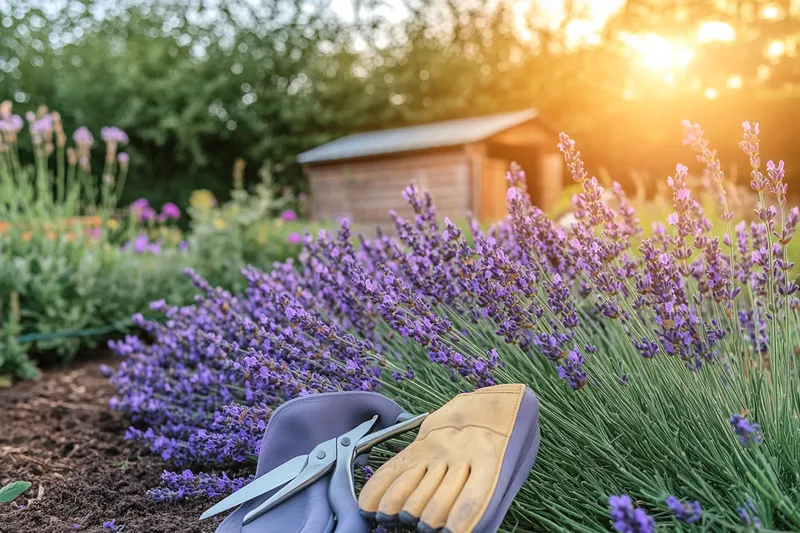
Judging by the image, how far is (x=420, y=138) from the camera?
477 inches

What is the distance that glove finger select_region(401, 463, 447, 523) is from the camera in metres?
1.06

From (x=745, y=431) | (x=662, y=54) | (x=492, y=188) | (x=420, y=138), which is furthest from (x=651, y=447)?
(x=662, y=54)

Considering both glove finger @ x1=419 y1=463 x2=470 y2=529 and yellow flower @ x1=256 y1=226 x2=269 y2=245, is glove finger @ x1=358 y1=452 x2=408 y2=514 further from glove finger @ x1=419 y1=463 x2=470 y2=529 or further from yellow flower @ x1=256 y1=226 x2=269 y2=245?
yellow flower @ x1=256 y1=226 x2=269 y2=245

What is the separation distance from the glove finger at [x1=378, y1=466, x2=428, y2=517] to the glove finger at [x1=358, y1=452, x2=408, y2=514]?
0.03m

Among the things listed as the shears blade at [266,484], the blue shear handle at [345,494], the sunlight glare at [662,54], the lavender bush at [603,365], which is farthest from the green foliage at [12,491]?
the sunlight glare at [662,54]

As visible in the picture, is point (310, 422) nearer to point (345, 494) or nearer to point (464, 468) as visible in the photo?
point (345, 494)

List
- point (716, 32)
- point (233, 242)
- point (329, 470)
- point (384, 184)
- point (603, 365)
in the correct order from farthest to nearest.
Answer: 1. point (716, 32)
2. point (384, 184)
3. point (233, 242)
4. point (603, 365)
5. point (329, 470)

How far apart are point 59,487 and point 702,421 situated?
1629mm

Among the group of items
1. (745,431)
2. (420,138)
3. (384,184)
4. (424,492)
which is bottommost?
(384,184)

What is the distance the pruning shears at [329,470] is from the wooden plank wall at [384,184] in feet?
29.4

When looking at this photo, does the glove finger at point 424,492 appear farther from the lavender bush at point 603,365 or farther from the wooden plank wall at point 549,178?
the wooden plank wall at point 549,178

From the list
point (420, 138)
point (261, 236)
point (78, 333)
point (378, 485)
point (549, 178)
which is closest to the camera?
point (378, 485)

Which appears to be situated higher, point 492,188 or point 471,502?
point 471,502

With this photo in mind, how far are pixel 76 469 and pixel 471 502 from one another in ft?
4.65
